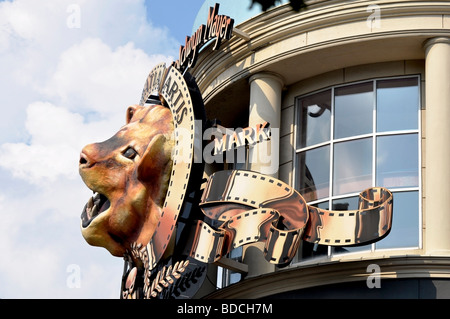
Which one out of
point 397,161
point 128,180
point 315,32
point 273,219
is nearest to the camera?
point 273,219

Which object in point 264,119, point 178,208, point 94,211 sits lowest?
point 178,208

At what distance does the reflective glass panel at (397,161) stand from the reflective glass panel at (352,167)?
7.7 inches

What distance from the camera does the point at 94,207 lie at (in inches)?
718

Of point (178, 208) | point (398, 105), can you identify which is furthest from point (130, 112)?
point (398, 105)

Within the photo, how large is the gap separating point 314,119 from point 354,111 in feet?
2.87

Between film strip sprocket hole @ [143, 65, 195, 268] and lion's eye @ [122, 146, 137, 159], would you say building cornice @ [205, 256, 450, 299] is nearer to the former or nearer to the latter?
film strip sprocket hole @ [143, 65, 195, 268]

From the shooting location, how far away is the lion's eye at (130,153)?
1769 cm

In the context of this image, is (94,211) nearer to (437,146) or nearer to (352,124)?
(352,124)

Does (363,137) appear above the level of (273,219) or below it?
above

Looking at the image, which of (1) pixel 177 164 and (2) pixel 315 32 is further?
(2) pixel 315 32
